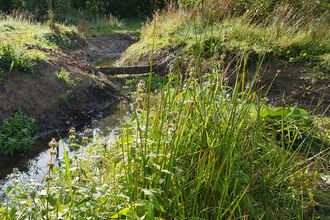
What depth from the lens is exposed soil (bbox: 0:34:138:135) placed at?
396 centimetres

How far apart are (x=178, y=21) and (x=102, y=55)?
5.01 metres

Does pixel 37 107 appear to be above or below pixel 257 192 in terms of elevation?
below

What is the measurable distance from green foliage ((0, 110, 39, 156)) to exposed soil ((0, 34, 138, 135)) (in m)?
0.16

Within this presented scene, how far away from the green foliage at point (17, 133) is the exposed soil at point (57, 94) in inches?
Answer: 6.2

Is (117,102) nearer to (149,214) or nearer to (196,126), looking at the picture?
(196,126)

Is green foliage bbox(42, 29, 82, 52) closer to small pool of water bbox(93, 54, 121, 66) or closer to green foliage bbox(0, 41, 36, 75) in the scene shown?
small pool of water bbox(93, 54, 121, 66)

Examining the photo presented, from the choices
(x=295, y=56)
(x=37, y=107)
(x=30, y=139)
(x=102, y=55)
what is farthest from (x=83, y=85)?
(x=102, y=55)

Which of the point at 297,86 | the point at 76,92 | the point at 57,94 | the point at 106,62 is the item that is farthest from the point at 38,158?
the point at 106,62

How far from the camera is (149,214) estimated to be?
0.99 metres

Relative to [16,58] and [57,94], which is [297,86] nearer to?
[57,94]

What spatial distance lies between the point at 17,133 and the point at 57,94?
4.52 ft

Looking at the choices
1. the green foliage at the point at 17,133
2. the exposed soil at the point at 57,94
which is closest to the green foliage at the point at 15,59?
the exposed soil at the point at 57,94

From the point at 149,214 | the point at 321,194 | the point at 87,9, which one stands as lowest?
the point at 321,194

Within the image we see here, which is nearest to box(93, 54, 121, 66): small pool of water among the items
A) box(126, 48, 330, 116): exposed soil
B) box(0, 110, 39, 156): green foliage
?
box(126, 48, 330, 116): exposed soil
